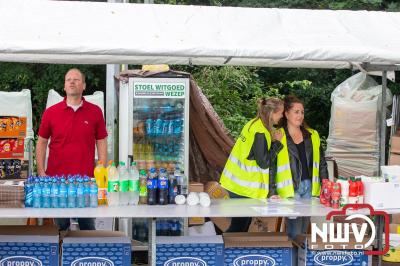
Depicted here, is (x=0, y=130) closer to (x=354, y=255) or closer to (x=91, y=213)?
(x=91, y=213)

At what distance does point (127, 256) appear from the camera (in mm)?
5906

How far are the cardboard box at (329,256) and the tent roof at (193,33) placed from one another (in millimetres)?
1655

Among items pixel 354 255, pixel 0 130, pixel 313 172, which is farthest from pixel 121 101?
pixel 354 255

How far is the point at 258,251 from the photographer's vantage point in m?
6.07

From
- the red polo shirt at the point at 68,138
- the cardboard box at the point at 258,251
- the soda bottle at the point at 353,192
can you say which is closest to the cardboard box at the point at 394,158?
the soda bottle at the point at 353,192

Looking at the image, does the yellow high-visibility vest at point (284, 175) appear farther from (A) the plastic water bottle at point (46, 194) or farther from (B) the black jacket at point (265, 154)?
(A) the plastic water bottle at point (46, 194)

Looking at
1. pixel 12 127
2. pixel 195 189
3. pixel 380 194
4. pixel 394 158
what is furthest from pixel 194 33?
pixel 394 158

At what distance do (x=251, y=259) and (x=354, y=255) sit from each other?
3.03 ft

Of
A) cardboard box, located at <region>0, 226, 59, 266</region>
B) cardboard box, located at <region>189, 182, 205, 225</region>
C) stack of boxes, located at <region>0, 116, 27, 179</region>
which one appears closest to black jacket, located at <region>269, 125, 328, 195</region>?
cardboard box, located at <region>189, 182, 205, 225</region>

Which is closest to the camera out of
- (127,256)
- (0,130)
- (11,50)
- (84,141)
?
(11,50)

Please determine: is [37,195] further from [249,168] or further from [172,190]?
[249,168]

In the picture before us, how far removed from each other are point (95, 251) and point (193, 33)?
202cm

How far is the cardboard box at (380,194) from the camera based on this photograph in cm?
604

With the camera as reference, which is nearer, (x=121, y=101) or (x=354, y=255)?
(x=354, y=255)
